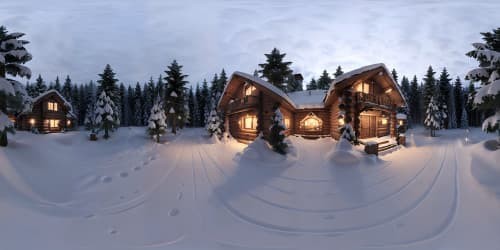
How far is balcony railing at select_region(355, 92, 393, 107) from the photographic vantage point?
17.4 m

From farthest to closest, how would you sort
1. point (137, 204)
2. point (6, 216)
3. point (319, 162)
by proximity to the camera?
point (319, 162), point (137, 204), point (6, 216)

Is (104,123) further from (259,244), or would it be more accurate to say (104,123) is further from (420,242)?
(420,242)

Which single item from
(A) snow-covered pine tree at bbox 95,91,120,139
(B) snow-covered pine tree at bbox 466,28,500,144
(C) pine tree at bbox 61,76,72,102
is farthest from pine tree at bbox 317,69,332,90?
(C) pine tree at bbox 61,76,72,102

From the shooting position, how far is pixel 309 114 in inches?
839

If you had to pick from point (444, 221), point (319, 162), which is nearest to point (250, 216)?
point (444, 221)

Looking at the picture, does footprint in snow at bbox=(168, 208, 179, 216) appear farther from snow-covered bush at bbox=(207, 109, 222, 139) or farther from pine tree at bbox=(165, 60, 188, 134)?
pine tree at bbox=(165, 60, 188, 134)

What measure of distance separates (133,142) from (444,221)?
25.9 meters

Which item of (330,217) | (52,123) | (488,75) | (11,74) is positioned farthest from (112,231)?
(52,123)

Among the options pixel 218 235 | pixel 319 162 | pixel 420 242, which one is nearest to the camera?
pixel 420 242

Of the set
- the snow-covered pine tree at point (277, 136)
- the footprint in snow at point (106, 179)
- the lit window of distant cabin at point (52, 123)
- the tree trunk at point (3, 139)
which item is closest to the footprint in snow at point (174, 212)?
the footprint in snow at point (106, 179)

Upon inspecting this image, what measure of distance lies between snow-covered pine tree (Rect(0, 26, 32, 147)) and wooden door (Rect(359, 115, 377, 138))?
25.2 meters

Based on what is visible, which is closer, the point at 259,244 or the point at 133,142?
the point at 259,244

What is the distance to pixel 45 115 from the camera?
101 ft

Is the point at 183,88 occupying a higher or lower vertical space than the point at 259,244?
higher
